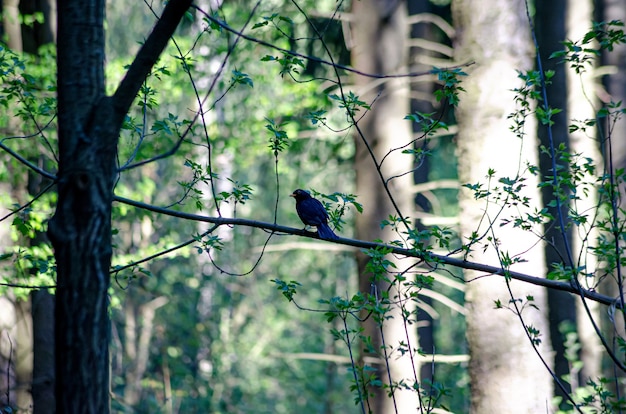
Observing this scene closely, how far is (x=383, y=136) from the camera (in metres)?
7.80

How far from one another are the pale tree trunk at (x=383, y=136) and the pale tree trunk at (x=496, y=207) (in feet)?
4.13

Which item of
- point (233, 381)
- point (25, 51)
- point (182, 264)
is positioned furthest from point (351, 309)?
point (233, 381)

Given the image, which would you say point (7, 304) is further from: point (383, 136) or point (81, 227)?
point (81, 227)

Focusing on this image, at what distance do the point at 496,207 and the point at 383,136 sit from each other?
2.06m

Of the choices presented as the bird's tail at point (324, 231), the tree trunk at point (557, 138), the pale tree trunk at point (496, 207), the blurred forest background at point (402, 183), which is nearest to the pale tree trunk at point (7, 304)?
the blurred forest background at point (402, 183)

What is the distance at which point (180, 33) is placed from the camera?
448 inches

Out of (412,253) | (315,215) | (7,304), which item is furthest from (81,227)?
(7,304)

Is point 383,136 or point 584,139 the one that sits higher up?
point 584,139

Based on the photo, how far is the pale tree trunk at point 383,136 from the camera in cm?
746

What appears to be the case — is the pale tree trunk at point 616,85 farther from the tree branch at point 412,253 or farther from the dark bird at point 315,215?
the tree branch at point 412,253

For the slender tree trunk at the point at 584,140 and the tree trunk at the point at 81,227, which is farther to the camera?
the slender tree trunk at the point at 584,140

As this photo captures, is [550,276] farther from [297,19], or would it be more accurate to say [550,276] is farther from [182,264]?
[182,264]

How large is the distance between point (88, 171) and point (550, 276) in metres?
2.37

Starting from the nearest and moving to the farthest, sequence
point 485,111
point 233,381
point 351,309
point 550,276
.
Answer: point 550,276 → point 351,309 → point 485,111 → point 233,381
